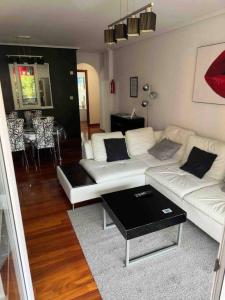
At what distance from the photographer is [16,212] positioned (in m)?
1.27

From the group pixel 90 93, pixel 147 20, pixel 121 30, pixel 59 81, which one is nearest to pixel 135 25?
pixel 147 20

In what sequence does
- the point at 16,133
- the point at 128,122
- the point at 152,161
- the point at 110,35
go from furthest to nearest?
the point at 128,122 < the point at 16,133 < the point at 152,161 < the point at 110,35

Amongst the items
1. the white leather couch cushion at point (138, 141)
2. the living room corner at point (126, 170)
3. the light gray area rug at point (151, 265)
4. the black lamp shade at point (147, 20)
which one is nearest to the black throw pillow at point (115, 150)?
the living room corner at point (126, 170)

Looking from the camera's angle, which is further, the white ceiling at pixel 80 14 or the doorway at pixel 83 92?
the doorway at pixel 83 92

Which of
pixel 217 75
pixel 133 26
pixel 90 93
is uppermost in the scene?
pixel 133 26

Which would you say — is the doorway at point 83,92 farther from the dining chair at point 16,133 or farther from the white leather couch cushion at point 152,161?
the white leather couch cushion at point 152,161

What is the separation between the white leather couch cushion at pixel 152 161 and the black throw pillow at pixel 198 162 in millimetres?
361

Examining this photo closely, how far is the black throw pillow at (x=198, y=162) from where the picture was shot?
2.94 meters

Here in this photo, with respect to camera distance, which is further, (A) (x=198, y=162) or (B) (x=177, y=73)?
(B) (x=177, y=73)

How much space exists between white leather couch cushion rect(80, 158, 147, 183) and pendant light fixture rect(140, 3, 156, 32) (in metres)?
1.87

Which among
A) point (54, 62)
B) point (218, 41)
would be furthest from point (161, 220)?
point (54, 62)

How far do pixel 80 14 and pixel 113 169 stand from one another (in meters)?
2.32

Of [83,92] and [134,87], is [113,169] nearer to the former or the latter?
[134,87]

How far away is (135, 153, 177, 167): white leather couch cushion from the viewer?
11.3ft
